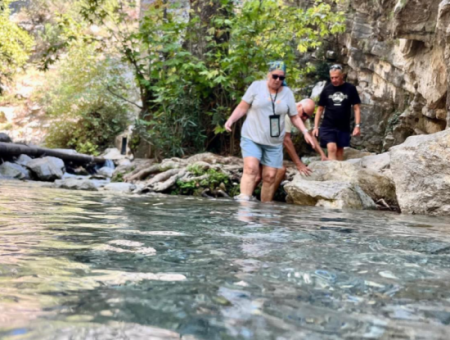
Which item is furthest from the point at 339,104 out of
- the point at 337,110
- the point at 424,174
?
the point at 424,174

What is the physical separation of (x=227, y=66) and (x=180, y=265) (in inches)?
282

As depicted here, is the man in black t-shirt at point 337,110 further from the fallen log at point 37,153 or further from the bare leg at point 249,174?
the fallen log at point 37,153

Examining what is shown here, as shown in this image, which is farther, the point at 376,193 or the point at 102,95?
the point at 102,95

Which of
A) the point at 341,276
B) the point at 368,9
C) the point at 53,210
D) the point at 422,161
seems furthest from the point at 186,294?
the point at 368,9

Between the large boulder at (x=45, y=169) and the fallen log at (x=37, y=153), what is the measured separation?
1.18 metres

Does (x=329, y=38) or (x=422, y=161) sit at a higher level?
(x=329, y=38)

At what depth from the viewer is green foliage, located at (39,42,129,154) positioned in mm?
21109

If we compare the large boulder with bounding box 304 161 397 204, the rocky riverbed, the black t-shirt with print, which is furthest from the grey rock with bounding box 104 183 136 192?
the black t-shirt with print

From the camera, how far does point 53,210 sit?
3.24 metres

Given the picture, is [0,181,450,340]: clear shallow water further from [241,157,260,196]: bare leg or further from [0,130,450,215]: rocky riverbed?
[241,157,260,196]: bare leg

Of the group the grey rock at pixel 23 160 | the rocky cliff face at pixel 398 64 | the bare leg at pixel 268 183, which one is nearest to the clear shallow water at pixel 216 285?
the bare leg at pixel 268 183

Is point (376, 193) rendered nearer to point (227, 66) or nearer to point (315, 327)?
point (227, 66)

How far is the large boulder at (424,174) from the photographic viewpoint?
Answer: 184 inches

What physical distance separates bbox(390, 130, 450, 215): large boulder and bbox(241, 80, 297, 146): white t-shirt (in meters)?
1.49
